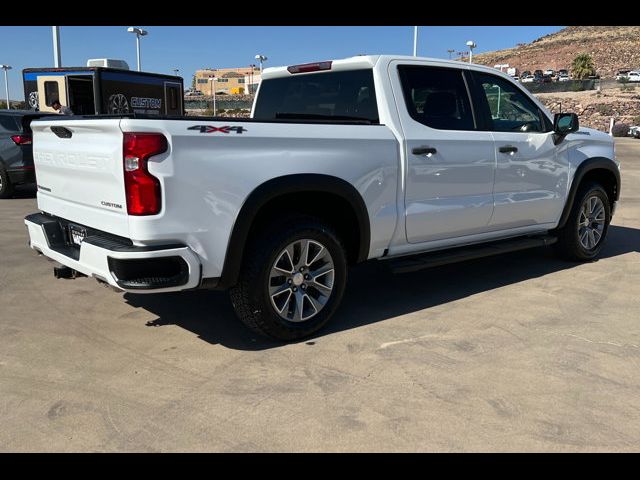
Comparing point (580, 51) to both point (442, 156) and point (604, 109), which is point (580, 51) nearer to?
point (604, 109)

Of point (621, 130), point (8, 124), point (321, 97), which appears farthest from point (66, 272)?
point (621, 130)

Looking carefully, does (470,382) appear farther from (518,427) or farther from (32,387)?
(32,387)

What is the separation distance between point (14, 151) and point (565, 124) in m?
9.11

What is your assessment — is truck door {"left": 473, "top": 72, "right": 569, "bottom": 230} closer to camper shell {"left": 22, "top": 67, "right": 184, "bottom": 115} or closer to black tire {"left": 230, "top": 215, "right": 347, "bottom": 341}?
black tire {"left": 230, "top": 215, "right": 347, "bottom": 341}

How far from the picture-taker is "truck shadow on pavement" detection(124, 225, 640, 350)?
4281 millimetres

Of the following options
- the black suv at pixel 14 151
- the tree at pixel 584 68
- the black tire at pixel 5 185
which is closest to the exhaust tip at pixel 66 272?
the black suv at pixel 14 151

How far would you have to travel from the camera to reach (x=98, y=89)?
55.9 ft

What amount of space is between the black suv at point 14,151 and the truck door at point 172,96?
890 centimetres

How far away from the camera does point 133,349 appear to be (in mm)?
3875

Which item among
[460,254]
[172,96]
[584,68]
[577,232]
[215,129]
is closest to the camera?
[215,129]

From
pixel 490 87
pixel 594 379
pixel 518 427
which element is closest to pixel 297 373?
pixel 518 427

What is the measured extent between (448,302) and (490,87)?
76.4 inches

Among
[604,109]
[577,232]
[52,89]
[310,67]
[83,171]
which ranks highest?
[604,109]
